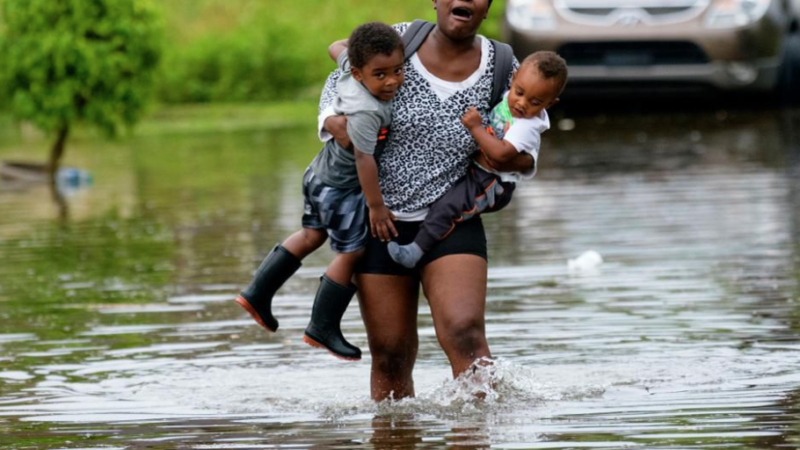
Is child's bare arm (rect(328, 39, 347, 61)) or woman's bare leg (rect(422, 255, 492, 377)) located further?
child's bare arm (rect(328, 39, 347, 61))

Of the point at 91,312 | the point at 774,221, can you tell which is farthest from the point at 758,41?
the point at 91,312

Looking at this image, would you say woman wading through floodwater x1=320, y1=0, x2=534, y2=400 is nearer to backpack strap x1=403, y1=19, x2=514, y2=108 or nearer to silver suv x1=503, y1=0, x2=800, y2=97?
backpack strap x1=403, y1=19, x2=514, y2=108

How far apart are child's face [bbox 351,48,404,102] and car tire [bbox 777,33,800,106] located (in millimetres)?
12066

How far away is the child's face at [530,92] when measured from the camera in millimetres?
5680

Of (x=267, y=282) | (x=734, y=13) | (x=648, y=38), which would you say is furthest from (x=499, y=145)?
(x=734, y=13)

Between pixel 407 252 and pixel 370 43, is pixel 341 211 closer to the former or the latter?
pixel 407 252

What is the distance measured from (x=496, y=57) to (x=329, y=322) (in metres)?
1.06

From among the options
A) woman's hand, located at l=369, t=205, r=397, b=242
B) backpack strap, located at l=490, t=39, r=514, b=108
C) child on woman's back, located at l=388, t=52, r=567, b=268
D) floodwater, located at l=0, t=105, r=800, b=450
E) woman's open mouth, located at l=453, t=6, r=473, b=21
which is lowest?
floodwater, located at l=0, t=105, r=800, b=450

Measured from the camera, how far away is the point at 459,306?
230 inches

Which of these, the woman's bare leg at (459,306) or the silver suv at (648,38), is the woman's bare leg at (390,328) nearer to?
the woman's bare leg at (459,306)

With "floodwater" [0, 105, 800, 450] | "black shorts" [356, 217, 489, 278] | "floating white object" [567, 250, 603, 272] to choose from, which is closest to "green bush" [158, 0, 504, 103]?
"floodwater" [0, 105, 800, 450]

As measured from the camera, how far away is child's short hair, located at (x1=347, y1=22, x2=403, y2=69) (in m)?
5.60

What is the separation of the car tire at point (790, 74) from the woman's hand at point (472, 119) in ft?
39.0

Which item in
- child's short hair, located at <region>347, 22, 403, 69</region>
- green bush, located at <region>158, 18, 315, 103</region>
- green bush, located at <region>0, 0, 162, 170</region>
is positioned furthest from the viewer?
green bush, located at <region>158, 18, 315, 103</region>
